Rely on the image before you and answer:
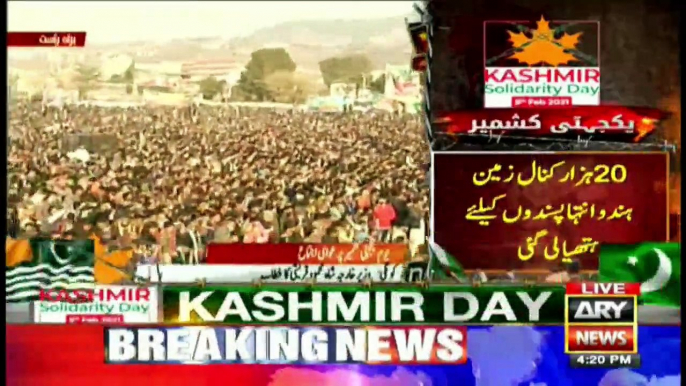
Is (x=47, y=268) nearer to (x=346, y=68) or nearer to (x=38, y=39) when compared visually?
(x=38, y=39)

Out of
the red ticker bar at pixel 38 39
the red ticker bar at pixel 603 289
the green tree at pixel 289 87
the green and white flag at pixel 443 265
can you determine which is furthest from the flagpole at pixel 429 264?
the red ticker bar at pixel 38 39

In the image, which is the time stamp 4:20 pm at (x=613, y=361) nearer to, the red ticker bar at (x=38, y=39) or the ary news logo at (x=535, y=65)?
the ary news logo at (x=535, y=65)

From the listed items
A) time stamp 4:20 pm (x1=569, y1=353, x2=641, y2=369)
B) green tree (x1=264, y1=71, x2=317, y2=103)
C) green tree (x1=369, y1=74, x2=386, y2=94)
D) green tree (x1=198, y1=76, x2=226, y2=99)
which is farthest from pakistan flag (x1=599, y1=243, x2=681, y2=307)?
green tree (x1=198, y1=76, x2=226, y2=99)

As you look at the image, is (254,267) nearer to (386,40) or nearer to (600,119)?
(386,40)

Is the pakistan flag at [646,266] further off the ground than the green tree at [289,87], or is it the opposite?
the green tree at [289,87]

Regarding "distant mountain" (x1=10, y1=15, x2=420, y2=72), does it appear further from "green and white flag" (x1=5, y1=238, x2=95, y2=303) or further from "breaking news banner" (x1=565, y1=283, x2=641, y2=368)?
"breaking news banner" (x1=565, y1=283, x2=641, y2=368)

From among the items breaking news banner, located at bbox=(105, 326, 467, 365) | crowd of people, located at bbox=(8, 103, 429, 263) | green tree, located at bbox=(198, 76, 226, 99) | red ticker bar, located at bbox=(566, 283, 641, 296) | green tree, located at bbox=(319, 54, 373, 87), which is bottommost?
breaking news banner, located at bbox=(105, 326, 467, 365)

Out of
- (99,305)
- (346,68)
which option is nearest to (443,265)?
(346,68)
